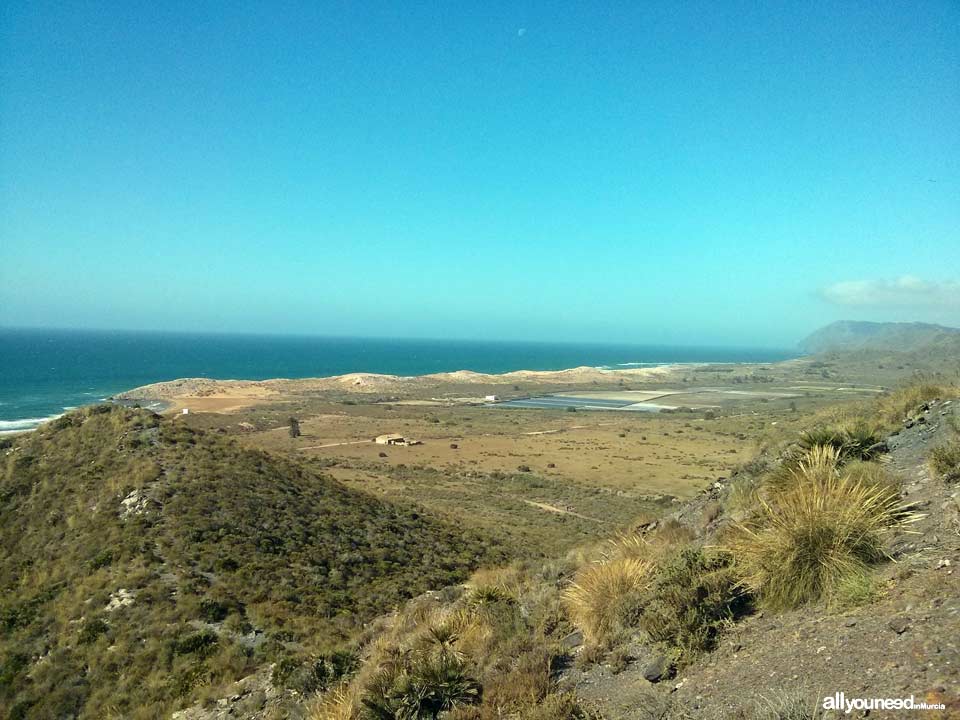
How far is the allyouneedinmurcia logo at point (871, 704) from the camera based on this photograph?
373cm

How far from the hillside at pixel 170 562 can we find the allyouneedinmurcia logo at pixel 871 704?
30.5 feet

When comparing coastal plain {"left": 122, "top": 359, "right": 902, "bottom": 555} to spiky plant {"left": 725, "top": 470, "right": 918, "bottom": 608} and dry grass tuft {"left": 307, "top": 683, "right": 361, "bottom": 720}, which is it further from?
dry grass tuft {"left": 307, "top": 683, "right": 361, "bottom": 720}

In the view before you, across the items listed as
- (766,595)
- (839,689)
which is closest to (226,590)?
(766,595)

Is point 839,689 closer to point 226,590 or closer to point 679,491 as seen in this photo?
point 226,590

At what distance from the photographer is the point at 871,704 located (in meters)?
3.93

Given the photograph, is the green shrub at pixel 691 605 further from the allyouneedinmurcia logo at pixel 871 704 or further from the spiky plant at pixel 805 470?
the spiky plant at pixel 805 470

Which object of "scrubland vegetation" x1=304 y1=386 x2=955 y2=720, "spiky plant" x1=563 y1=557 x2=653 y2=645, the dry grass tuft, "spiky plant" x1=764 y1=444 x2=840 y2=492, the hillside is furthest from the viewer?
the hillside

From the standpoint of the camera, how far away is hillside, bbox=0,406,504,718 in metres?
11.1

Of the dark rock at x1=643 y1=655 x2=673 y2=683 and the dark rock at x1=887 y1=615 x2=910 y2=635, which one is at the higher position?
the dark rock at x1=887 y1=615 x2=910 y2=635

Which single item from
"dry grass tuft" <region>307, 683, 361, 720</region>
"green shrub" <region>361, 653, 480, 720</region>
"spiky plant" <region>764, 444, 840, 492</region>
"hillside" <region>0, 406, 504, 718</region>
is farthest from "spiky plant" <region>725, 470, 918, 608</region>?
"hillside" <region>0, 406, 504, 718</region>

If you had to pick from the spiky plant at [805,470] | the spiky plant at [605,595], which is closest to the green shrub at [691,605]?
the spiky plant at [605,595]

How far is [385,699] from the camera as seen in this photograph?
6094mm

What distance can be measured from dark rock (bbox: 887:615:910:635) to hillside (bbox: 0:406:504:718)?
969 cm

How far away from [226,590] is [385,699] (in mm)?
10008
